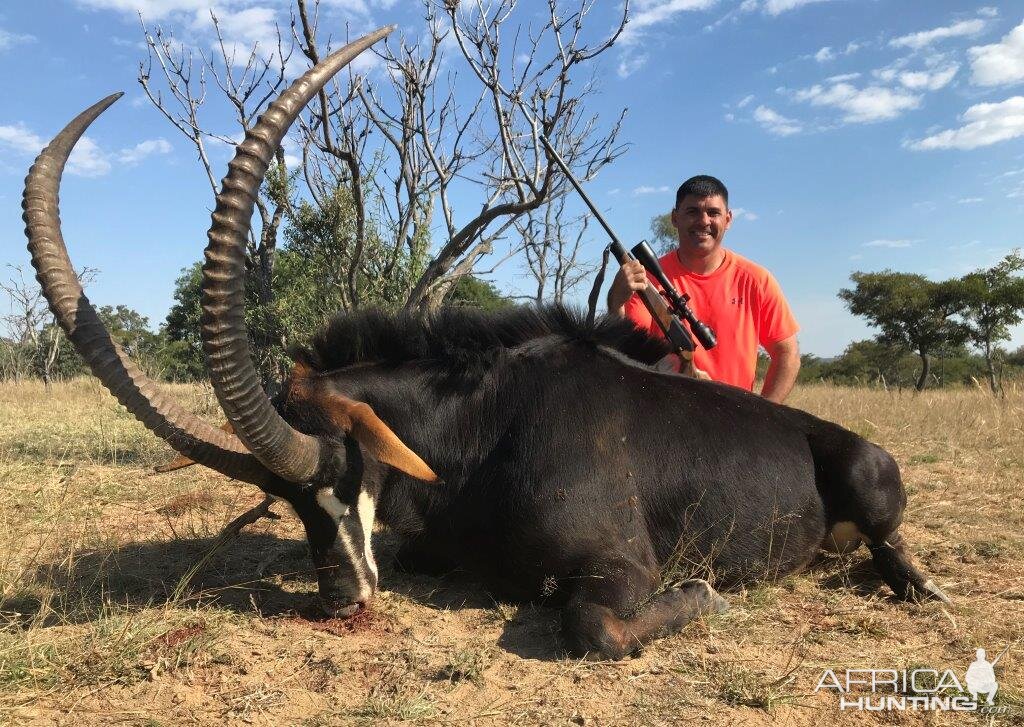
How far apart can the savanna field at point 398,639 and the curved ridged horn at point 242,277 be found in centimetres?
93

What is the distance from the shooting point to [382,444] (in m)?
3.22

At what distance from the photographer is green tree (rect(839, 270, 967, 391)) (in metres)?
31.0

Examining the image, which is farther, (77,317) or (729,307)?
(729,307)

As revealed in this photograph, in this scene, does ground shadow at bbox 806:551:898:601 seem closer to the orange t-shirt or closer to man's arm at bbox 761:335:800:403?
man's arm at bbox 761:335:800:403

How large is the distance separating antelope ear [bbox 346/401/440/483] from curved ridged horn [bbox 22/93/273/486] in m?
0.53

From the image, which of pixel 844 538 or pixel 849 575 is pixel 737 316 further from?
pixel 849 575

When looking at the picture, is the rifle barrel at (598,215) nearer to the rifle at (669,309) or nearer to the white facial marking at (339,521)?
the rifle at (669,309)

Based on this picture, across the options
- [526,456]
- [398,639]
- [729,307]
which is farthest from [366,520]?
[729,307]

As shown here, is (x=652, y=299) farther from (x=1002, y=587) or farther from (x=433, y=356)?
(x=1002, y=587)

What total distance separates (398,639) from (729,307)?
3.85 m

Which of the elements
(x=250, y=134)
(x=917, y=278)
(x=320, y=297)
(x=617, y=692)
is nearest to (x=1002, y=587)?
(x=617, y=692)

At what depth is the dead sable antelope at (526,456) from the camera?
302cm

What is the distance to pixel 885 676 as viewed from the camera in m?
2.90

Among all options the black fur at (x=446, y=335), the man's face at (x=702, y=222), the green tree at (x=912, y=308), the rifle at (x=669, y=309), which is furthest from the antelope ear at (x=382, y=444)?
the green tree at (x=912, y=308)
